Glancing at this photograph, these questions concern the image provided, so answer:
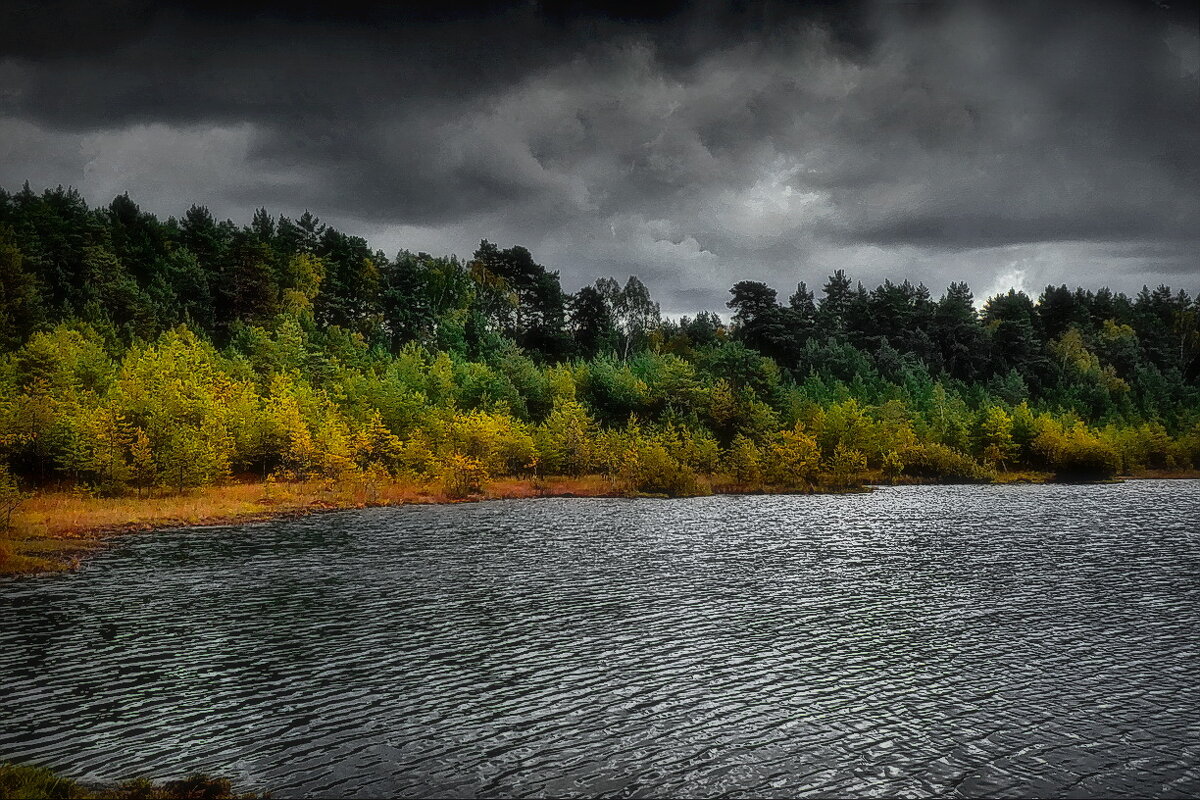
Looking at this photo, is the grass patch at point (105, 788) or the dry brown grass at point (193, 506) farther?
the dry brown grass at point (193, 506)

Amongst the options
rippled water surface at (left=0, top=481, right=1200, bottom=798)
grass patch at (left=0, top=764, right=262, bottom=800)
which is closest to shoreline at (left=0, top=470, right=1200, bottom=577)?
rippled water surface at (left=0, top=481, right=1200, bottom=798)

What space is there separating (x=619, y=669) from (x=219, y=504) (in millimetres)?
66829

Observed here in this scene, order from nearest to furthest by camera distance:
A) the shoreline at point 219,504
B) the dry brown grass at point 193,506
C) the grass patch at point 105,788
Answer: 1. the grass patch at point 105,788
2. the dry brown grass at point 193,506
3. the shoreline at point 219,504

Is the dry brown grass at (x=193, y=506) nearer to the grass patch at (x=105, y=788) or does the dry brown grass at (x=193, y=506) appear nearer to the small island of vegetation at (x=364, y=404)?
the small island of vegetation at (x=364, y=404)

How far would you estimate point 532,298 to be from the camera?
649 feet

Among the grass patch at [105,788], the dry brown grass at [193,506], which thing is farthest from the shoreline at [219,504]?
the grass patch at [105,788]

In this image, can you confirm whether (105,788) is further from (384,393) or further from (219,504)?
(384,393)

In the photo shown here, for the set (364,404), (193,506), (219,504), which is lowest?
(219,504)

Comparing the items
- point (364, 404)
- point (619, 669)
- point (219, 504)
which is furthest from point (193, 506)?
point (619, 669)

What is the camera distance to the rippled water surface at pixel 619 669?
65.8 ft

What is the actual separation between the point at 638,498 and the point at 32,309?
316 feet

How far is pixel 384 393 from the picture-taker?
11481cm

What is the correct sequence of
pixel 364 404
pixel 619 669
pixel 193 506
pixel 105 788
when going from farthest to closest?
1. pixel 364 404
2. pixel 193 506
3. pixel 619 669
4. pixel 105 788

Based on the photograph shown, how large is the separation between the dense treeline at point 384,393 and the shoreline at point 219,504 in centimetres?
274
